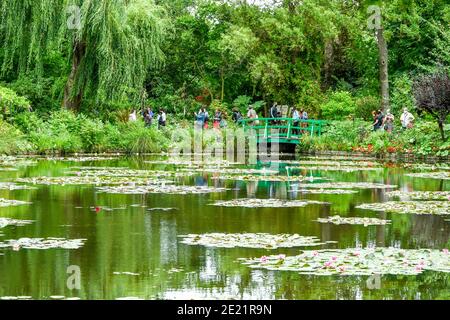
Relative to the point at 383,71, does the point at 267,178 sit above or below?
below

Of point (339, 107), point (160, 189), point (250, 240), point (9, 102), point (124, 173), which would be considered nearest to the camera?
point (250, 240)

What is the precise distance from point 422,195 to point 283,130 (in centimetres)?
2702

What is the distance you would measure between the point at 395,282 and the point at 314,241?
2471 millimetres

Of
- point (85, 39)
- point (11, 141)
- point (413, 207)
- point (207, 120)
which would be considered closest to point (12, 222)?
point (413, 207)

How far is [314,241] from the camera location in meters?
10.7

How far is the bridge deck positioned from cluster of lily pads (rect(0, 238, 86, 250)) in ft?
103

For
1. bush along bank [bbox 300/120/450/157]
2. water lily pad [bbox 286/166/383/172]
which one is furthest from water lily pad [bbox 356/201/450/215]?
bush along bank [bbox 300/120/450/157]

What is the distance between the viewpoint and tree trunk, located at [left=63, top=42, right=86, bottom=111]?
3509cm

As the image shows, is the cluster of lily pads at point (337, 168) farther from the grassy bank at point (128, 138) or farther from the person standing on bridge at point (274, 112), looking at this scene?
the person standing on bridge at point (274, 112)

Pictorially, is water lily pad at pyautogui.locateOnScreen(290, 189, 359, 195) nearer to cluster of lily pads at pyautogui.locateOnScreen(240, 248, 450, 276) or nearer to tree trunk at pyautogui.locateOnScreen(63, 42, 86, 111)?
cluster of lily pads at pyautogui.locateOnScreen(240, 248, 450, 276)

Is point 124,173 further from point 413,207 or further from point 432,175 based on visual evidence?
point 413,207

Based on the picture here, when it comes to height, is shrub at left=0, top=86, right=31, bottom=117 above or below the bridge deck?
above

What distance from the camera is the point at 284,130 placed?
4384cm
